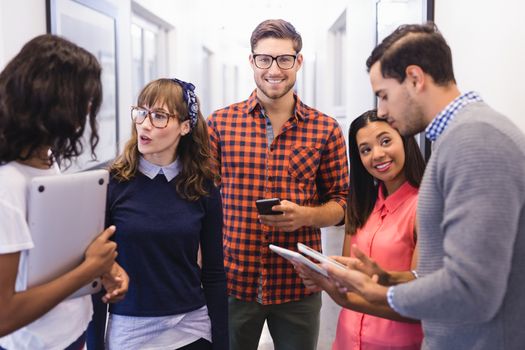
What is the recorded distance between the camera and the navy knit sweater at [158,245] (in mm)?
1333

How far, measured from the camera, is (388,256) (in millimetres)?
1411

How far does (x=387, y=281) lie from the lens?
1.30 m

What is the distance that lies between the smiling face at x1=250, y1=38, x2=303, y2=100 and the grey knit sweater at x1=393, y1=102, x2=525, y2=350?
0.92 m

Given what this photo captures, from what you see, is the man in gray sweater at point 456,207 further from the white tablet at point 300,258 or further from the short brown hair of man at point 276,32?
the short brown hair of man at point 276,32

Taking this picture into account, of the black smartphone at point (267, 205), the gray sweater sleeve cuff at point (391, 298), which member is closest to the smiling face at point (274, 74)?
the black smartphone at point (267, 205)

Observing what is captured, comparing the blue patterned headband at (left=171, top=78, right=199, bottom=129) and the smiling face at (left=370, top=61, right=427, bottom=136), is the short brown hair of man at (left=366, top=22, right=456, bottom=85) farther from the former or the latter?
the blue patterned headband at (left=171, top=78, right=199, bottom=129)

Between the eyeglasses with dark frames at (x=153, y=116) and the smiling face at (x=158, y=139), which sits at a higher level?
the eyeglasses with dark frames at (x=153, y=116)

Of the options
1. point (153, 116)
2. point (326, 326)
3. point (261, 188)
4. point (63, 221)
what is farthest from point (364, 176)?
point (326, 326)

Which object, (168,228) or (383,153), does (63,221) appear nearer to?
(168,228)

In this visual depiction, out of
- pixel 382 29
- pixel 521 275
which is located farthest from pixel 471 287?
pixel 382 29

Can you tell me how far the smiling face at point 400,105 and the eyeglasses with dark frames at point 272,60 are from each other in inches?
29.2

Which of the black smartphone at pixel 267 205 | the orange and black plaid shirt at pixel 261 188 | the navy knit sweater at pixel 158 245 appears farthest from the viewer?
the orange and black plaid shirt at pixel 261 188

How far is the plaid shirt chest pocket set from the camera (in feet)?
5.87

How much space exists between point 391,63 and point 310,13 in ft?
24.6
